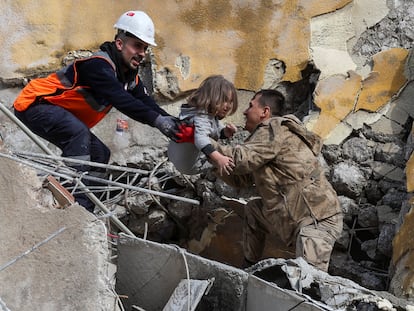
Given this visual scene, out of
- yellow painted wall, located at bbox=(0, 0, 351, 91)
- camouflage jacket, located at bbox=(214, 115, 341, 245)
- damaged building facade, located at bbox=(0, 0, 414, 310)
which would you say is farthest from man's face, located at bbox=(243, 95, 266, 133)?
yellow painted wall, located at bbox=(0, 0, 351, 91)

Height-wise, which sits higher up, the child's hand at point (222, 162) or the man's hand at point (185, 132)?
the man's hand at point (185, 132)

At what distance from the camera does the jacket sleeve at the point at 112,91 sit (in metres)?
4.07

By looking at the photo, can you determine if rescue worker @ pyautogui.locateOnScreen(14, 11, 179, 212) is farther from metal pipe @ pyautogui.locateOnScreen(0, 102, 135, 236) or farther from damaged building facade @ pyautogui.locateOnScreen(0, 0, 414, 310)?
damaged building facade @ pyautogui.locateOnScreen(0, 0, 414, 310)

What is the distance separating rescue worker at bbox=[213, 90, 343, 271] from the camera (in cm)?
402

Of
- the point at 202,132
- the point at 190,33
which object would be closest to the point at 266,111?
the point at 202,132

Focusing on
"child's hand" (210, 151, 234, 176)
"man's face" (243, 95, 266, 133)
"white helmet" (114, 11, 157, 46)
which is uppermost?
"white helmet" (114, 11, 157, 46)

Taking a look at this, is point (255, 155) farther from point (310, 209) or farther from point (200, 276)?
point (200, 276)

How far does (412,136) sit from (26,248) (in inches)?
102

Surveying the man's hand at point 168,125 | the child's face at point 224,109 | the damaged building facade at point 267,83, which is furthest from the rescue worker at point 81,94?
the damaged building facade at point 267,83

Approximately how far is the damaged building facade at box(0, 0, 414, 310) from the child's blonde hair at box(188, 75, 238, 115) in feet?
3.62

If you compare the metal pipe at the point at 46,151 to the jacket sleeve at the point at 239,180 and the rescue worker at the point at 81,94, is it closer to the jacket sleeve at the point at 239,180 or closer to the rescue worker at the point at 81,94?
the rescue worker at the point at 81,94

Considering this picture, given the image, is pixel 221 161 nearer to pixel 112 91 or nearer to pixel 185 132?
pixel 185 132

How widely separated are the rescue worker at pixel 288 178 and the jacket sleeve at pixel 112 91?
48 cm

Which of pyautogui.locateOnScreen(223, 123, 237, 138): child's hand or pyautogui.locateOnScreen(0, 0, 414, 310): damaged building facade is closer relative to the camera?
pyautogui.locateOnScreen(223, 123, 237, 138): child's hand
